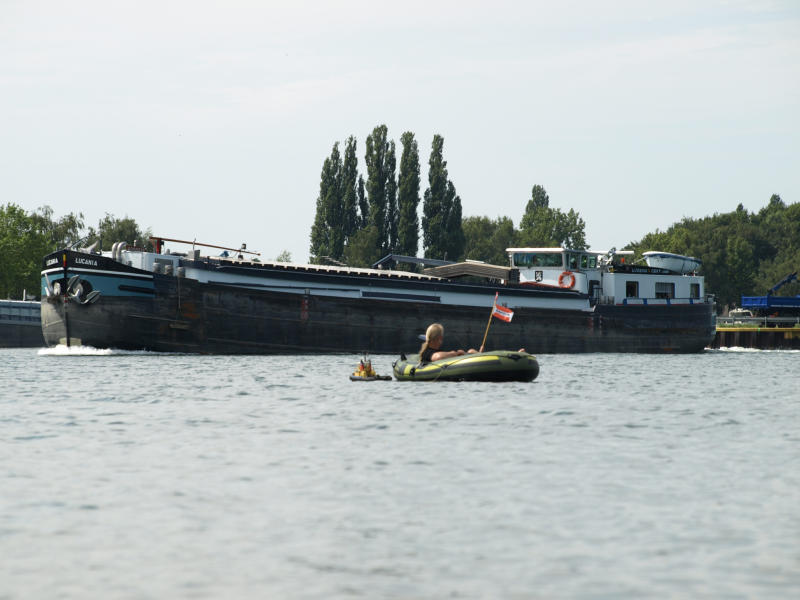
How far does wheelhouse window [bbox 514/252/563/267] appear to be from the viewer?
3228 inches

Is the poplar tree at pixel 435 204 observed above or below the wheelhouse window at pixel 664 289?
above

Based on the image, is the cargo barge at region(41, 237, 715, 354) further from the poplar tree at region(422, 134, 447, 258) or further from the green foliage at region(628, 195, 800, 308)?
the green foliage at region(628, 195, 800, 308)

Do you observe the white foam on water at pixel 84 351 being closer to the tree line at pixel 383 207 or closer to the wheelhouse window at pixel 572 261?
the wheelhouse window at pixel 572 261

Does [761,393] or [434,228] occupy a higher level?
[434,228]

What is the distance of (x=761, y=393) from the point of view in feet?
129

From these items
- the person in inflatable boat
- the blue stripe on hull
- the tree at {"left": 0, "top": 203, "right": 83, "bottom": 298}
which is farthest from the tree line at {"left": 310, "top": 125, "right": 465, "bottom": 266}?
the person in inflatable boat

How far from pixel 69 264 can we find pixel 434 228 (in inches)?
2227

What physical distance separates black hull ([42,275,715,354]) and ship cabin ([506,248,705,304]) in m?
2.29

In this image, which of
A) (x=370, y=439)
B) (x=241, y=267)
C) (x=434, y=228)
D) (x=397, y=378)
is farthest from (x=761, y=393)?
(x=434, y=228)

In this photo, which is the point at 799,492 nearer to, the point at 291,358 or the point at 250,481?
the point at 250,481

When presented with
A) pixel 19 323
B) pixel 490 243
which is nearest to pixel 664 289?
pixel 19 323

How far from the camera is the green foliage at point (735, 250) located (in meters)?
159

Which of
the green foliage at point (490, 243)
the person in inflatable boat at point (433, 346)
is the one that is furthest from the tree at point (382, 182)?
the person in inflatable boat at point (433, 346)

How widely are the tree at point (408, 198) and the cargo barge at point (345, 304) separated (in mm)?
30191
